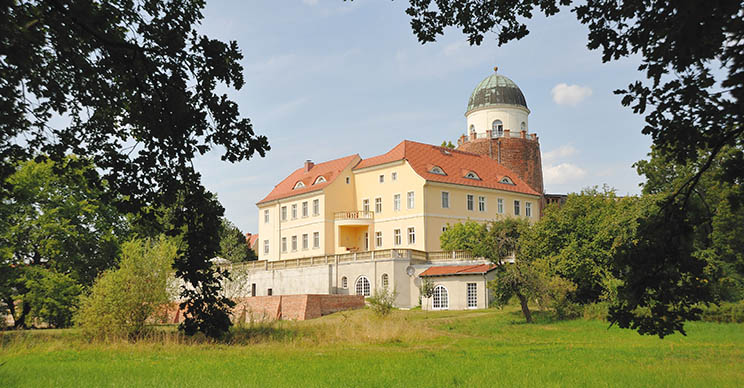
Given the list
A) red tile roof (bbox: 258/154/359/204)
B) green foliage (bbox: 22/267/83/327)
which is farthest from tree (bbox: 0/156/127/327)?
red tile roof (bbox: 258/154/359/204)

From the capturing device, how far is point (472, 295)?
43.4m

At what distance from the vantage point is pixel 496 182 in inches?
2506

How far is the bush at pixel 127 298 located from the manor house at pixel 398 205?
22689 mm

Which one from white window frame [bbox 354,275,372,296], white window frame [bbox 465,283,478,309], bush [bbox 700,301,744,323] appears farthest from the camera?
white window frame [bbox 354,275,372,296]

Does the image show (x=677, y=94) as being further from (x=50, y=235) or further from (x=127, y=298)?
(x=50, y=235)

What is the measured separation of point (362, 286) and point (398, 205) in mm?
11693

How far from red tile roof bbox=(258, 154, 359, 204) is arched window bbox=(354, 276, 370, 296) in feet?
46.0

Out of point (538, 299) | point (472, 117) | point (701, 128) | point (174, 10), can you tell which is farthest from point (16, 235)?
point (472, 117)

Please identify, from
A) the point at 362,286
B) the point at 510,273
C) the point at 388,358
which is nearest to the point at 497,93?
the point at 362,286

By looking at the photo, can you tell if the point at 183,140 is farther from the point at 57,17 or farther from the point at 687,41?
the point at 687,41

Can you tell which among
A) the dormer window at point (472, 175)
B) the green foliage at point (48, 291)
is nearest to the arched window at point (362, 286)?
the dormer window at point (472, 175)

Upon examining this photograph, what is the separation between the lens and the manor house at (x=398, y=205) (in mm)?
50219

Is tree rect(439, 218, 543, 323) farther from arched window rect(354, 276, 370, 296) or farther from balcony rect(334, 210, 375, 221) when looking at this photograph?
balcony rect(334, 210, 375, 221)

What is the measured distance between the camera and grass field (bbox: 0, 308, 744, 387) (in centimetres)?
1388
